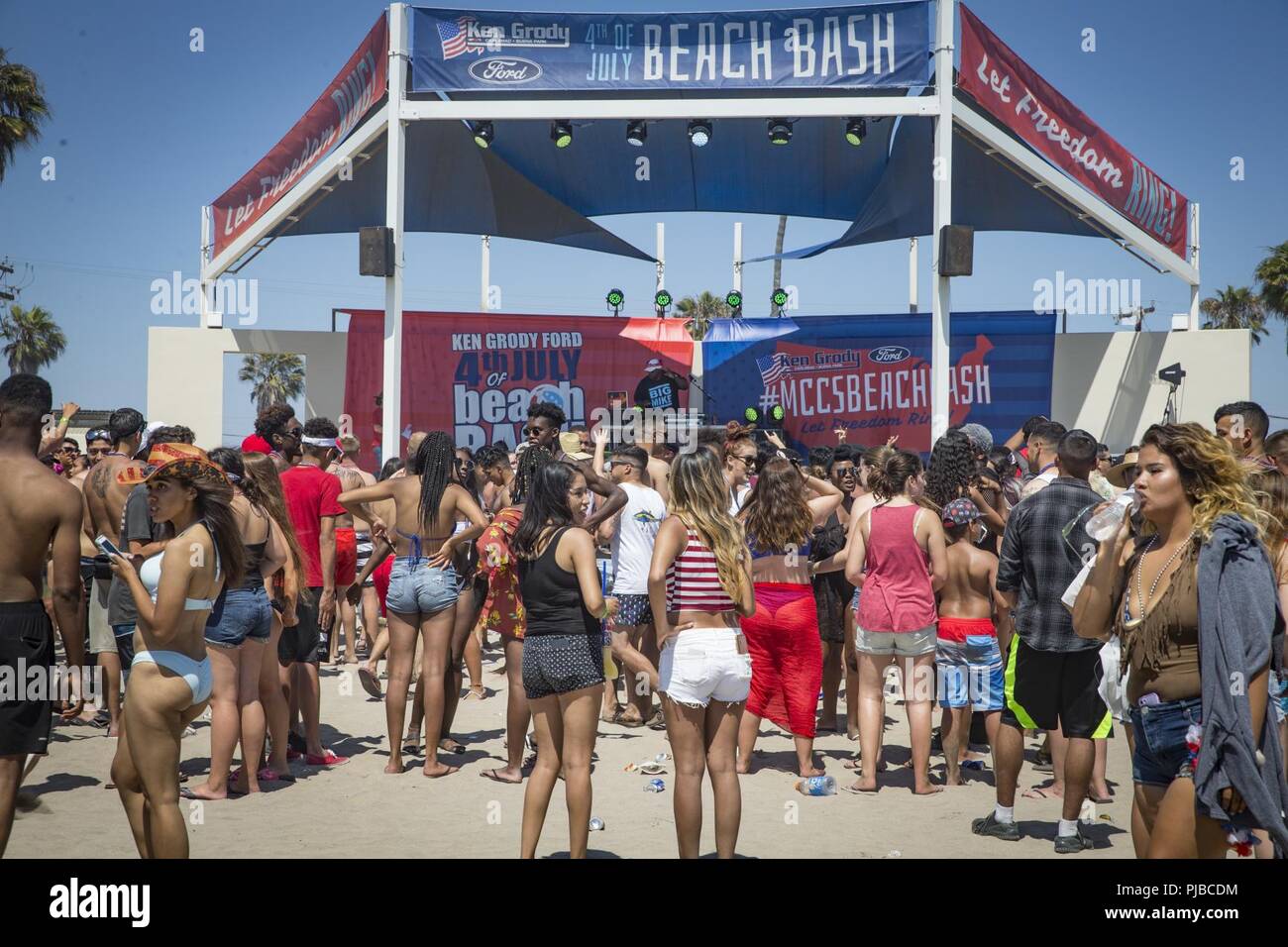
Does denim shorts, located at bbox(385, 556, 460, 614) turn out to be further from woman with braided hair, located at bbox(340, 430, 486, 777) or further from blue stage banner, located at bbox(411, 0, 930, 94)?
blue stage banner, located at bbox(411, 0, 930, 94)

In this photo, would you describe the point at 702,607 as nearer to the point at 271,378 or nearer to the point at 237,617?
Answer: the point at 237,617

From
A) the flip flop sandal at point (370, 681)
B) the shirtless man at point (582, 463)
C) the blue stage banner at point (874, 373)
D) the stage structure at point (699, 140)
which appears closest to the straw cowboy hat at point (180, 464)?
the shirtless man at point (582, 463)

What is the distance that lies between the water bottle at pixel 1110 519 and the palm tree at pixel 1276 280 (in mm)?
30379

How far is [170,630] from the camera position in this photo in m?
3.52

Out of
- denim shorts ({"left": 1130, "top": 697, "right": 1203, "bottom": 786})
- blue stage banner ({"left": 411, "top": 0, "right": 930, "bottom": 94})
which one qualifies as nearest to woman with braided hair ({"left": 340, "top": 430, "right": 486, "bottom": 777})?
denim shorts ({"left": 1130, "top": 697, "right": 1203, "bottom": 786})

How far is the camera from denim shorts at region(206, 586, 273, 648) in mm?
5242

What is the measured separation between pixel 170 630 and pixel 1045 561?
374cm

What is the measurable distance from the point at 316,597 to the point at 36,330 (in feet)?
127

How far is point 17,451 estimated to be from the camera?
156 inches

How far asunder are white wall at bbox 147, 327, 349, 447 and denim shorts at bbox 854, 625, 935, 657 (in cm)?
1119

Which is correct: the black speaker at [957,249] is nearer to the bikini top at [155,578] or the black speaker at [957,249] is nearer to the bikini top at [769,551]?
the bikini top at [769,551]
